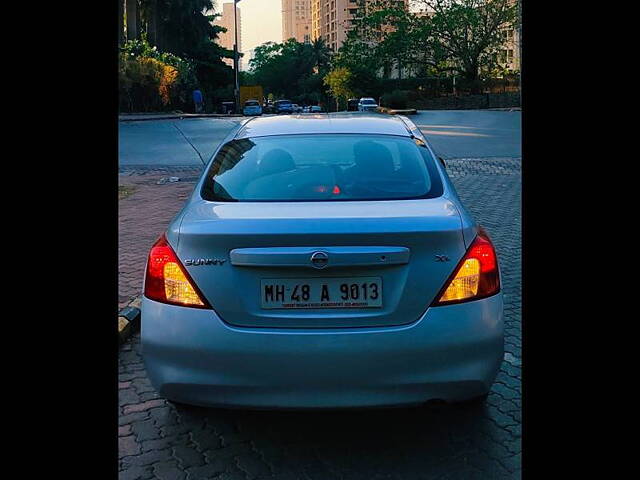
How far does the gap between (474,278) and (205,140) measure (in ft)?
73.9

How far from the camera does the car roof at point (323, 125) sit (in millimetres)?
4633

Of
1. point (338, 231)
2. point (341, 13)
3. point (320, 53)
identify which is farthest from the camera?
point (341, 13)

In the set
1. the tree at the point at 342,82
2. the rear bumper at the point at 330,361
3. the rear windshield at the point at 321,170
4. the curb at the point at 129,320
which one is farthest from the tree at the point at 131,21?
the rear bumper at the point at 330,361

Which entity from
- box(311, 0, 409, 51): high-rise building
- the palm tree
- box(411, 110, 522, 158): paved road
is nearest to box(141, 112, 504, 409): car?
box(411, 110, 522, 158): paved road

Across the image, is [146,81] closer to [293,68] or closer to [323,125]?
[323,125]

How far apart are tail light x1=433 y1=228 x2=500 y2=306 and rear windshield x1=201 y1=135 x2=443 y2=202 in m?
0.56

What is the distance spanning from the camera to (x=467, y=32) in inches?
2756

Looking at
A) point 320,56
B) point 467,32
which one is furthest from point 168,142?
point 320,56

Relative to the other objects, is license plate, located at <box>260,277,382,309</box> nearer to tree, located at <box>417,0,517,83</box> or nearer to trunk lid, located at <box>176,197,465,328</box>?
trunk lid, located at <box>176,197,465,328</box>

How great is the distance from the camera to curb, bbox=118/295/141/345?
5.35 m
